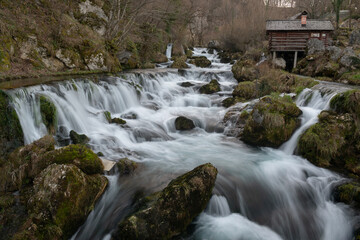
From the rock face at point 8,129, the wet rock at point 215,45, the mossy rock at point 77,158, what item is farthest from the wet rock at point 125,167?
the wet rock at point 215,45

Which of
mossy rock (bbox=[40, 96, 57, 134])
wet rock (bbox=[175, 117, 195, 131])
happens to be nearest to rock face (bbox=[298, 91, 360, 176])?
wet rock (bbox=[175, 117, 195, 131])

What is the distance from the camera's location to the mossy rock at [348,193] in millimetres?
4945

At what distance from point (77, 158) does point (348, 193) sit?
5967 millimetres

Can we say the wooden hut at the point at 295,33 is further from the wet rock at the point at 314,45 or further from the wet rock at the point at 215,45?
the wet rock at the point at 215,45

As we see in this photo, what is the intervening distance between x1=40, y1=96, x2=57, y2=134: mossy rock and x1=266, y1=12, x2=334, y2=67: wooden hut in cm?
1724

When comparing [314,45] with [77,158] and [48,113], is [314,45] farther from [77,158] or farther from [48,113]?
[77,158]

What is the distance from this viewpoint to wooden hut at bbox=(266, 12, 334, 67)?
19.1 metres

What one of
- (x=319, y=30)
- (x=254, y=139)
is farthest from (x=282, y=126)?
(x=319, y=30)

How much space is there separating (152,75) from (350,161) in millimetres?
12322

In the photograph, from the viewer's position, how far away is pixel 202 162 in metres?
7.05

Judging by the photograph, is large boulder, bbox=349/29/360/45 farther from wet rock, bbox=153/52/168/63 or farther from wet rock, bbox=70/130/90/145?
wet rock, bbox=70/130/90/145

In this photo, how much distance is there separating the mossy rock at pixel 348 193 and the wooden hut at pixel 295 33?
1577 cm

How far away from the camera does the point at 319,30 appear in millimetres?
19031

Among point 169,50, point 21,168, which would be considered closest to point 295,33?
point 169,50
